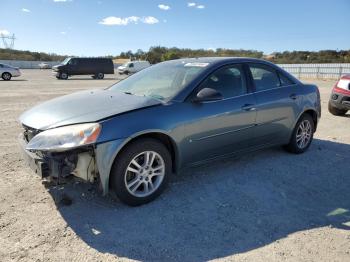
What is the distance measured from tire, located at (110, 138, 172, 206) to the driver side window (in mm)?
1025

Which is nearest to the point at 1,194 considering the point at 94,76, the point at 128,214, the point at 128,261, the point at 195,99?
the point at 128,214

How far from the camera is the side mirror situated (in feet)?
13.6

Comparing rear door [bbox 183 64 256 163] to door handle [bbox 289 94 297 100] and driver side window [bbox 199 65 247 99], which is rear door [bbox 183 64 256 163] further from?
door handle [bbox 289 94 297 100]

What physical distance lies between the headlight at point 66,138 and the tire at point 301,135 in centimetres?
354

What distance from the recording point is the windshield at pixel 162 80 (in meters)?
4.40

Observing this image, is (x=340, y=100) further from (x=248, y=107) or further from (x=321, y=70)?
(x=321, y=70)

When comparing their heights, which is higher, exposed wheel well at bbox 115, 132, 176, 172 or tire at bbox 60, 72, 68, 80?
tire at bbox 60, 72, 68, 80

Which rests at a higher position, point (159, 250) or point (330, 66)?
point (330, 66)

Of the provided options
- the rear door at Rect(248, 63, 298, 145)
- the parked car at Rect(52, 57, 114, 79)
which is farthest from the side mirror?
the parked car at Rect(52, 57, 114, 79)

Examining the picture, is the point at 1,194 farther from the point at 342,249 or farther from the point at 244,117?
the point at 342,249

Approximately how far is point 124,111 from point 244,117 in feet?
5.86

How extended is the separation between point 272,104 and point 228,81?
2.90 feet

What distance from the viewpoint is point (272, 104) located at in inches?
206

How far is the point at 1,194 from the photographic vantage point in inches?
161
